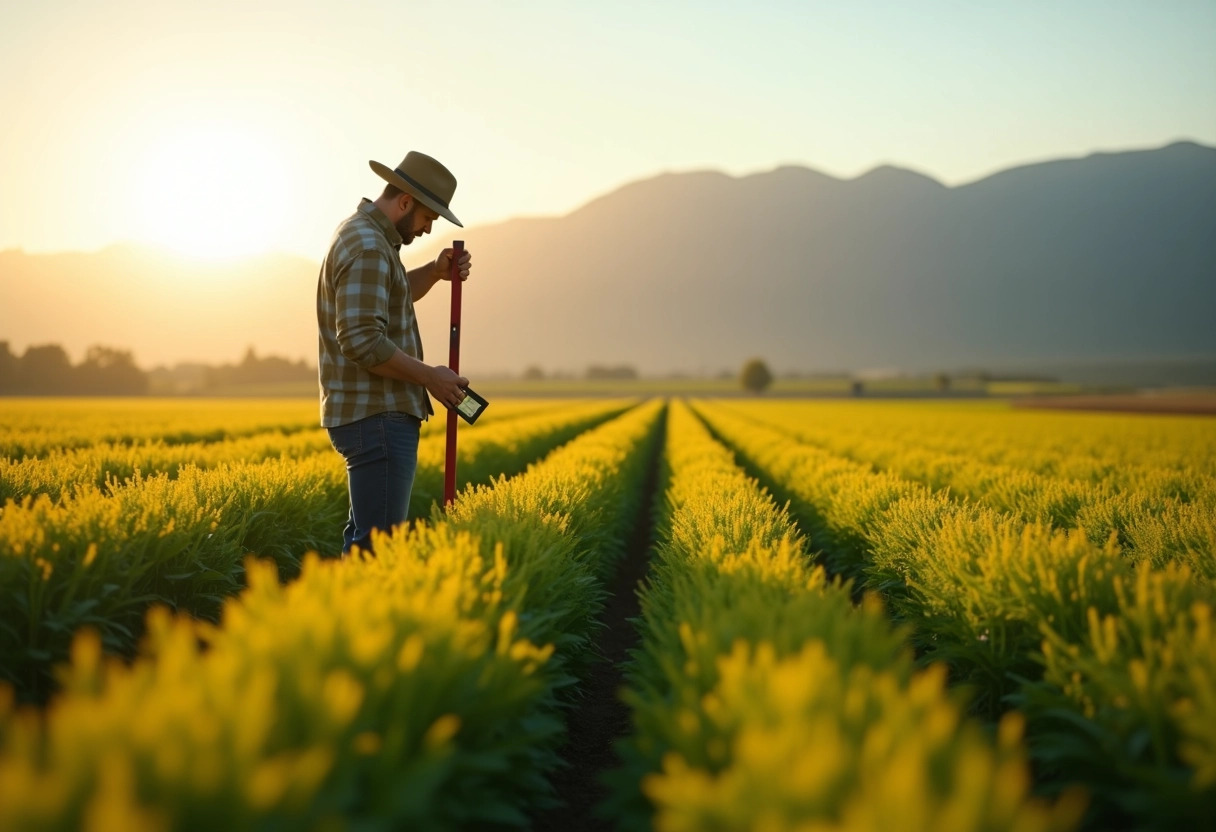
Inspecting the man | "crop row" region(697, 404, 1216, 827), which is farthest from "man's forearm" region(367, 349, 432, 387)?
"crop row" region(697, 404, 1216, 827)

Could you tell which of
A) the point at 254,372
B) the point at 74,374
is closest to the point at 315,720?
the point at 74,374

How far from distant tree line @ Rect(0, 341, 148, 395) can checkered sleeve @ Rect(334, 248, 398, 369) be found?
63606 millimetres

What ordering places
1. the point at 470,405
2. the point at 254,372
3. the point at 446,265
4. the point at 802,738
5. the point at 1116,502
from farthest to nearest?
1. the point at 254,372
2. the point at 1116,502
3. the point at 446,265
4. the point at 470,405
5. the point at 802,738

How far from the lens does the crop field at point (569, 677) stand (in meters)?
1.87

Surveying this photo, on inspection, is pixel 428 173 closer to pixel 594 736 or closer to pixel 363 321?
pixel 363 321

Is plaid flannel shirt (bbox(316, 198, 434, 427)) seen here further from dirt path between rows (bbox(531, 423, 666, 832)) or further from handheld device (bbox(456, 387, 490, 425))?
dirt path between rows (bbox(531, 423, 666, 832))

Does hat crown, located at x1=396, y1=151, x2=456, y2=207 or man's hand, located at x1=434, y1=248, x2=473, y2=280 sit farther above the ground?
hat crown, located at x1=396, y1=151, x2=456, y2=207

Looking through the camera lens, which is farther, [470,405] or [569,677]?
[470,405]

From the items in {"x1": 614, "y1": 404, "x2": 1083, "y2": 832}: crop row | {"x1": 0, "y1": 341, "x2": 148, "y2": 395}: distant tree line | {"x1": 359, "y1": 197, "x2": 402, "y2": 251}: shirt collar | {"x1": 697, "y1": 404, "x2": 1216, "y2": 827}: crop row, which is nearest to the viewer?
{"x1": 614, "y1": 404, "x2": 1083, "y2": 832}: crop row

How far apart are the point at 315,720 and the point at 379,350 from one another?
2876mm

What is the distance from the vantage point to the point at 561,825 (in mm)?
A: 3836

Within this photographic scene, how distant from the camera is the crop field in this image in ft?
6.12

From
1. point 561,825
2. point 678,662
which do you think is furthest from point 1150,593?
point 561,825

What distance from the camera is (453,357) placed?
20.4 ft
